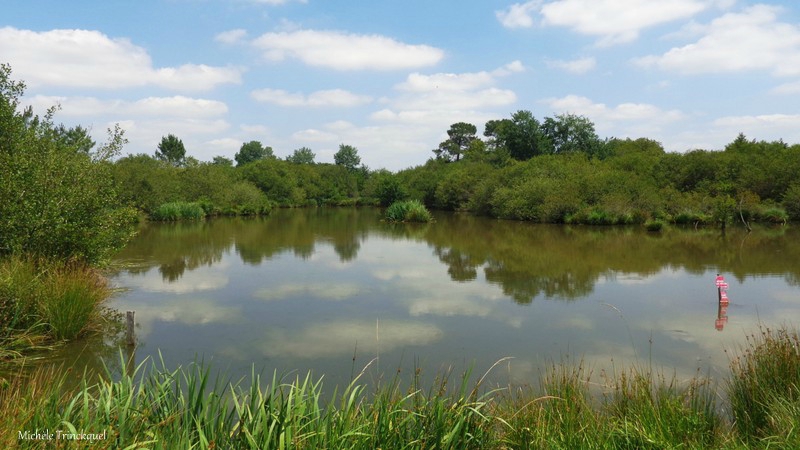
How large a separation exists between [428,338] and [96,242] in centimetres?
634

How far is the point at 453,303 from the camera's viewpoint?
11.2 m

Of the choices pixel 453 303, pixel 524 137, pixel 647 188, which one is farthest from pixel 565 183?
pixel 453 303

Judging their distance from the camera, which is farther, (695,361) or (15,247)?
A: (15,247)

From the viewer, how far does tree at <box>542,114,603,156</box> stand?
175 feet

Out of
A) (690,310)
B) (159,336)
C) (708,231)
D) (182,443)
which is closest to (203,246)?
(159,336)

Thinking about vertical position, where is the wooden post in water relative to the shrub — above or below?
below

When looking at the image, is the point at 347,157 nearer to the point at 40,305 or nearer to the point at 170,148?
the point at 170,148

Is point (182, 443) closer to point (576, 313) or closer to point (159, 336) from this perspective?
point (159, 336)

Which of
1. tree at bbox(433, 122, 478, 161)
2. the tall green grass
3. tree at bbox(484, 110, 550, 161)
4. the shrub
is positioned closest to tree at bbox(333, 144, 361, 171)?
tree at bbox(433, 122, 478, 161)

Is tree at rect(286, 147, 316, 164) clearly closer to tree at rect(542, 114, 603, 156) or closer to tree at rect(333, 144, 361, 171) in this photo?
tree at rect(333, 144, 361, 171)

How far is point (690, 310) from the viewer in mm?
10312

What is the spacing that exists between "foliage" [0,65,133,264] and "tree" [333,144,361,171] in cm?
7614

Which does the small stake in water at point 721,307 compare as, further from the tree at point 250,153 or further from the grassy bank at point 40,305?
the tree at point 250,153

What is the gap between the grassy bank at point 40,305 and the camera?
707 centimetres
